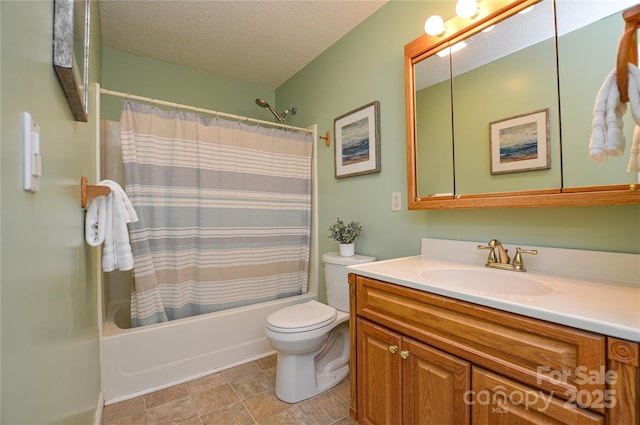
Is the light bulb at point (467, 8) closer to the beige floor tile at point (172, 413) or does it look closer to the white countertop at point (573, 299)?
the white countertop at point (573, 299)

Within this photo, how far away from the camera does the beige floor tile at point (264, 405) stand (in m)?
1.56

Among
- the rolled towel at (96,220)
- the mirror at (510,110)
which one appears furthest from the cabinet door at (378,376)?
the rolled towel at (96,220)

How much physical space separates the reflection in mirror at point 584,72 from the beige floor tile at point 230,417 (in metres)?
1.84

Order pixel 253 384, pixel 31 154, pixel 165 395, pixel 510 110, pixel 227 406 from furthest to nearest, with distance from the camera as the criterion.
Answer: pixel 253 384
pixel 165 395
pixel 227 406
pixel 510 110
pixel 31 154

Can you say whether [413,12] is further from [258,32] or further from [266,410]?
[266,410]

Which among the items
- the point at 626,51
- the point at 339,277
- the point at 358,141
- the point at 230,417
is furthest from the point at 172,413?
the point at 626,51

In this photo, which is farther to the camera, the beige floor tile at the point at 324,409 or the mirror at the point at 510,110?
the beige floor tile at the point at 324,409

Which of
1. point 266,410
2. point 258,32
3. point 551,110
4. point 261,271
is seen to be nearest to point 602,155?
point 551,110

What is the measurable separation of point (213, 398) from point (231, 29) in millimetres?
2495

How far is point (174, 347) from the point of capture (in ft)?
6.10

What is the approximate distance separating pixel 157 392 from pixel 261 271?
98 centimetres

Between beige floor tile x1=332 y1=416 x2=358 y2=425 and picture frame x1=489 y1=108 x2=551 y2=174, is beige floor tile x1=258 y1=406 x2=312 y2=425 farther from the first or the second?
picture frame x1=489 y1=108 x2=551 y2=174

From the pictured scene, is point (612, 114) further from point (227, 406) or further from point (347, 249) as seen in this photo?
point (227, 406)

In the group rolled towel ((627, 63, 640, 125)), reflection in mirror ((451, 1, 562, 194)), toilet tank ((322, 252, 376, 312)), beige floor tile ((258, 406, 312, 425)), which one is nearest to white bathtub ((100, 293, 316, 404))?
toilet tank ((322, 252, 376, 312))
